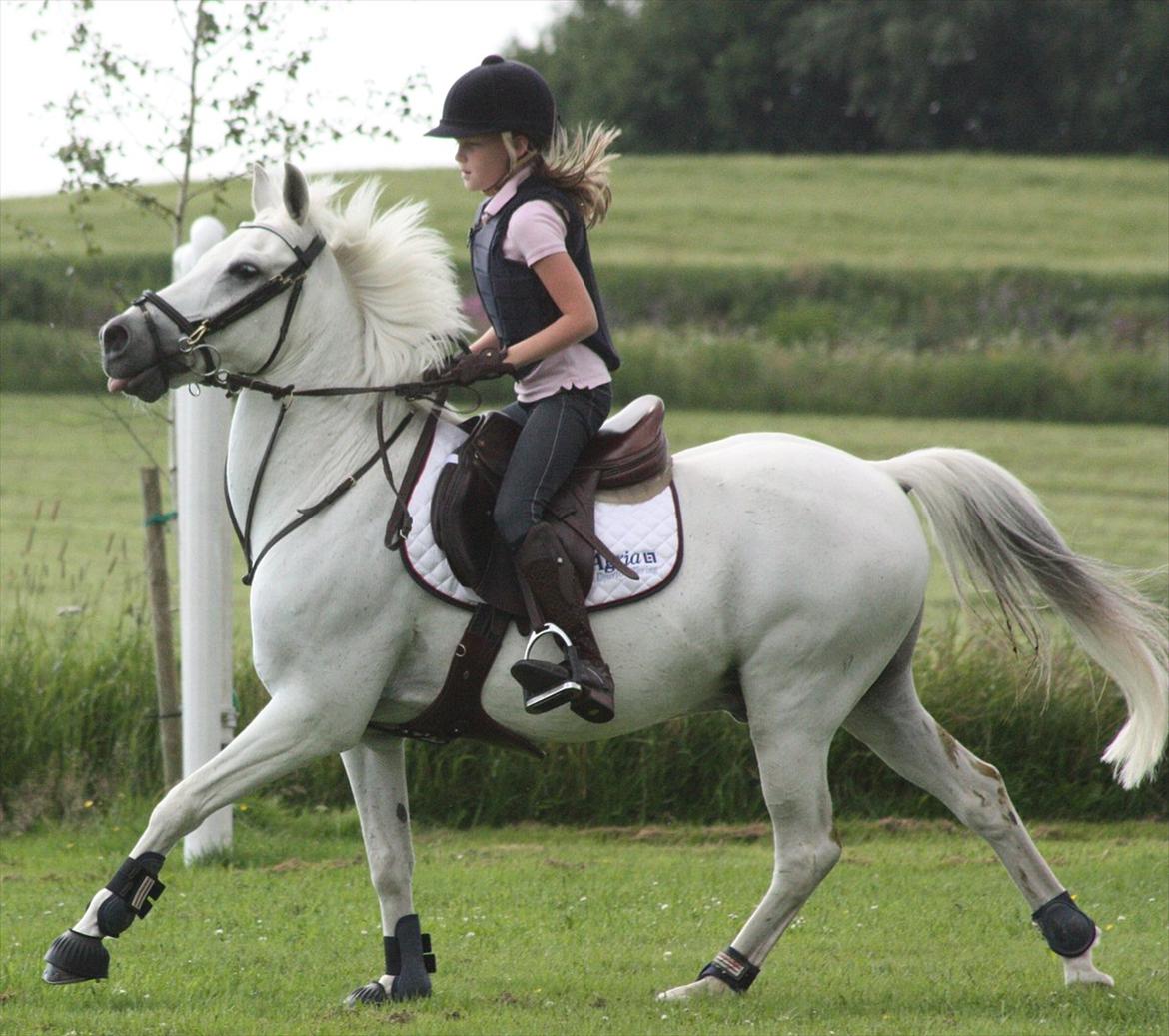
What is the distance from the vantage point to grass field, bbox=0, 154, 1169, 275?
29.4 meters

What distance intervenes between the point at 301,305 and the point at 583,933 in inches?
105

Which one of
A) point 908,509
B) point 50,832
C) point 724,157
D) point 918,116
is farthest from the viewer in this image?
point 918,116

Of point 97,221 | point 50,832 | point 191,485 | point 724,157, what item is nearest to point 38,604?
point 50,832

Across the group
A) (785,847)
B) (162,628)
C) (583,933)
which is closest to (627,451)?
(785,847)

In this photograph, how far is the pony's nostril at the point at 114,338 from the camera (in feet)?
15.5

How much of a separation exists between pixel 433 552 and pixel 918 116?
4383cm

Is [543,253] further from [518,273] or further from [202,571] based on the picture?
[202,571]

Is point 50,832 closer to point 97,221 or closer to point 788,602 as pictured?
point 788,602

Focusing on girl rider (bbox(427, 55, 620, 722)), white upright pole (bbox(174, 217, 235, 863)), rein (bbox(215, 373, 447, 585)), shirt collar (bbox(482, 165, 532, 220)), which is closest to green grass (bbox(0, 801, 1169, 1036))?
white upright pole (bbox(174, 217, 235, 863))

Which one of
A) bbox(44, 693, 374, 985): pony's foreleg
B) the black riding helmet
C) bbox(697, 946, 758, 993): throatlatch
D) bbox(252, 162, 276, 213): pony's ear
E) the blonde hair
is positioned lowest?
bbox(697, 946, 758, 993): throatlatch

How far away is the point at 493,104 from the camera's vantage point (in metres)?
4.80

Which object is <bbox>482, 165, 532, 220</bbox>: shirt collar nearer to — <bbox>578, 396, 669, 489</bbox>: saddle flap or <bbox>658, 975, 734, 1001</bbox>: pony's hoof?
<bbox>578, 396, 669, 489</bbox>: saddle flap

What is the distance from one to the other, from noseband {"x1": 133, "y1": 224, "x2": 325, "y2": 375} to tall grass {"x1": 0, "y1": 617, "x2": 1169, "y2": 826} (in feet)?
12.9

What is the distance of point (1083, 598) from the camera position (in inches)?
221
